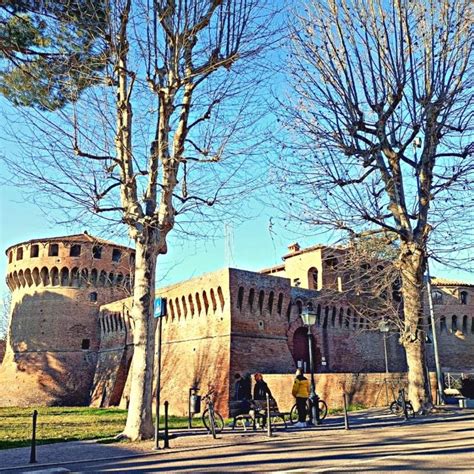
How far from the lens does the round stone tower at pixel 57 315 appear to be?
4038cm

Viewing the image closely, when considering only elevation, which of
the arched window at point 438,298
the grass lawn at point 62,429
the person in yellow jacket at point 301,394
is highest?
the arched window at point 438,298

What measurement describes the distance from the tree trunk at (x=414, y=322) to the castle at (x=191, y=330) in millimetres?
6794

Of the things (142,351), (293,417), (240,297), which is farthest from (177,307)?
(142,351)

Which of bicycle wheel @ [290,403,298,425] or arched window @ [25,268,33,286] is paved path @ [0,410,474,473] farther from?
arched window @ [25,268,33,286]

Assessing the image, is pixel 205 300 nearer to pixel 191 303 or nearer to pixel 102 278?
pixel 191 303

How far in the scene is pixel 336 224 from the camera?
15102 millimetres

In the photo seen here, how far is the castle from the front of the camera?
86.2ft

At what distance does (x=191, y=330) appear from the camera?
28734mm

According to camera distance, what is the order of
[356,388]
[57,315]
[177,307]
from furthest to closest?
[57,315]
[177,307]
[356,388]

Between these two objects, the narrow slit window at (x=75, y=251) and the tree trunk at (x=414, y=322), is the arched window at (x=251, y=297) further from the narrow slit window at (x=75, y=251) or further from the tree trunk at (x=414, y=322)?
the narrow slit window at (x=75, y=251)

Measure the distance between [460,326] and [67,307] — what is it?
105 ft

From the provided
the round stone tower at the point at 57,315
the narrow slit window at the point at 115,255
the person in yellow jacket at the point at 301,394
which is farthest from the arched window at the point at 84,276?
the person in yellow jacket at the point at 301,394

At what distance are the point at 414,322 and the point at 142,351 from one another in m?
7.91

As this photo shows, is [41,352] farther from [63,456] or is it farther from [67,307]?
[63,456]
